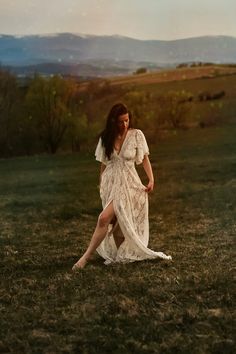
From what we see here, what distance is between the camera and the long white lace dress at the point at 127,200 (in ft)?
15.8

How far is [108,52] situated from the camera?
14.4 meters

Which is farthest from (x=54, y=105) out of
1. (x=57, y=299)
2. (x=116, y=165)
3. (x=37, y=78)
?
(x=57, y=299)

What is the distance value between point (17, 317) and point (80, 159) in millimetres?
9668

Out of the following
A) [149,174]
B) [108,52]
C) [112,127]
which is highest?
[108,52]

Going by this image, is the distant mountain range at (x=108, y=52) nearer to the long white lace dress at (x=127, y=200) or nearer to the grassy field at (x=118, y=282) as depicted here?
the grassy field at (x=118, y=282)

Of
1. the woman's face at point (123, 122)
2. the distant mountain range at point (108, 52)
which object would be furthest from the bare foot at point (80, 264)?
the distant mountain range at point (108, 52)

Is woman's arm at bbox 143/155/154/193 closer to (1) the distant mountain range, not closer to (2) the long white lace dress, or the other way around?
(2) the long white lace dress

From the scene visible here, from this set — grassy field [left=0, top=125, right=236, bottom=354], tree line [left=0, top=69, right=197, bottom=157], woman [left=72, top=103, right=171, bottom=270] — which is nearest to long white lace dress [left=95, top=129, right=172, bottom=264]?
woman [left=72, top=103, right=171, bottom=270]

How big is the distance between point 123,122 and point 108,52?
9787 millimetres

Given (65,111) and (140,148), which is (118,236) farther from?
(65,111)

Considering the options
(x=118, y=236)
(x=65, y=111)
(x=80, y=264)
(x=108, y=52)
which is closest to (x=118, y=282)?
(x=80, y=264)

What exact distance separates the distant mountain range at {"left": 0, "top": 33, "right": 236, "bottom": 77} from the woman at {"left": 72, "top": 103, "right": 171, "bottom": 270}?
878 centimetres

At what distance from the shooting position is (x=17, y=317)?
365 centimetres

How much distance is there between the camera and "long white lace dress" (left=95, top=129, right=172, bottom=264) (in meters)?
4.81
